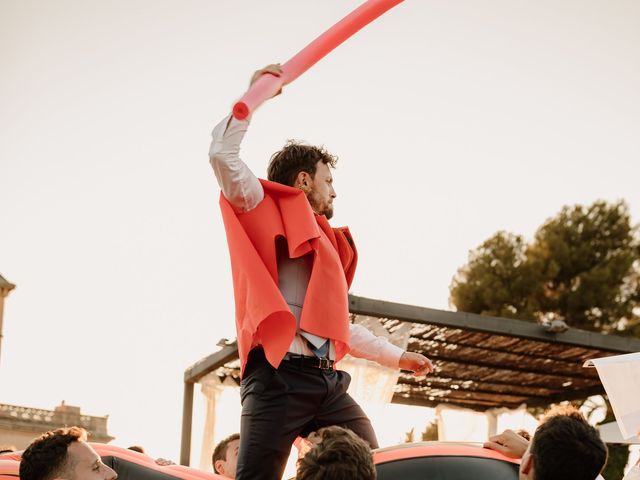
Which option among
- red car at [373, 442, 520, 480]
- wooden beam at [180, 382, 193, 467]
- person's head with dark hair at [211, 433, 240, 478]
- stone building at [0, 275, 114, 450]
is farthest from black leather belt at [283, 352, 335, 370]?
stone building at [0, 275, 114, 450]

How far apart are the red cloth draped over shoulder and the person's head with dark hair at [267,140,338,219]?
0.18 m

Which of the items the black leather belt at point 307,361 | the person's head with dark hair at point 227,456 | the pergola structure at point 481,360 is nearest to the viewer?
the black leather belt at point 307,361

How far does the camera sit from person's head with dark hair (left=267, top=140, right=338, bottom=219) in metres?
3.43

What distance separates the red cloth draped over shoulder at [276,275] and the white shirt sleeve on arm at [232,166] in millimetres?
73

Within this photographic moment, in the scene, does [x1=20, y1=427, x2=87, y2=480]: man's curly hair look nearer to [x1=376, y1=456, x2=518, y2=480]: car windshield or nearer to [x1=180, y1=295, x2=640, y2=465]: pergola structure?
[x1=376, y1=456, x2=518, y2=480]: car windshield

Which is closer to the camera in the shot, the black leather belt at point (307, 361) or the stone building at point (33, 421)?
the black leather belt at point (307, 361)

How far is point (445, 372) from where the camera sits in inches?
558


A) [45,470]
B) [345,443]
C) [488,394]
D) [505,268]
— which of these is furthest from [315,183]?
[505,268]

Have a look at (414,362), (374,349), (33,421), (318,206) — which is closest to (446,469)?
(414,362)

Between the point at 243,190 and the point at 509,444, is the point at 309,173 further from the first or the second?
the point at 509,444

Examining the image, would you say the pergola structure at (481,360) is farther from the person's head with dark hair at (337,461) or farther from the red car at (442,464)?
the person's head with dark hair at (337,461)

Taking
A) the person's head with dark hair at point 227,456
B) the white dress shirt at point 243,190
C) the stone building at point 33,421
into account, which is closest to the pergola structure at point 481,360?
the person's head with dark hair at point 227,456

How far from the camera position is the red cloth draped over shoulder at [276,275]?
3039 millimetres

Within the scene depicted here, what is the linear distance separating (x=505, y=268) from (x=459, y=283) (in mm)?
1418
